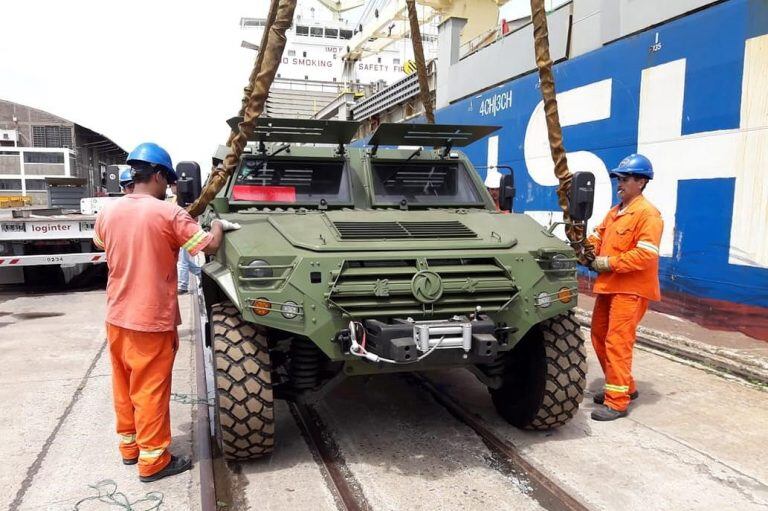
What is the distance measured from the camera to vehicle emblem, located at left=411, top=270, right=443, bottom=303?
3.22m

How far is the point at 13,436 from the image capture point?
396 centimetres

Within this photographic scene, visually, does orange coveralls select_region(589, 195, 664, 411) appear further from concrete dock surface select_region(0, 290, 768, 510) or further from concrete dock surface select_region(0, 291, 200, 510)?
concrete dock surface select_region(0, 291, 200, 510)

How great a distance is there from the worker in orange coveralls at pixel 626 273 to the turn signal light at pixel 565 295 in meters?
0.80

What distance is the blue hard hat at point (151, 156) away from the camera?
3.39 meters

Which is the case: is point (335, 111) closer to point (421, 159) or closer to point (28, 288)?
point (28, 288)

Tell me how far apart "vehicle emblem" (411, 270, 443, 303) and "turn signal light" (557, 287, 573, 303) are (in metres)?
0.84

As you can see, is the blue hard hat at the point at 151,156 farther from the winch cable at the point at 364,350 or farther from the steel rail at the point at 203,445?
the steel rail at the point at 203,445

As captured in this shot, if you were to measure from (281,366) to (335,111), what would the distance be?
86.8 feet

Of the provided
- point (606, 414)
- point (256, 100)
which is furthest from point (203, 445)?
point (606, 414)

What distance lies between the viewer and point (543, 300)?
3496mm

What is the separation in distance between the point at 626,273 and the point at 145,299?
3.36 meters

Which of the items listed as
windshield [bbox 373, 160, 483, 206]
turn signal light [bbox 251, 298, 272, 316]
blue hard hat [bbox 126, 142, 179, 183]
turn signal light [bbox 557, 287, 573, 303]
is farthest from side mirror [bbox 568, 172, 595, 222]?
blue hard hat [bbox 126, 142, 179, 183]

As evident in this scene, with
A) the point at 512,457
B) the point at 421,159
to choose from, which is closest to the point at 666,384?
the point at 512,457

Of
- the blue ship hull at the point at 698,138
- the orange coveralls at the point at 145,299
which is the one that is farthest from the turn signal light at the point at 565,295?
the blue ship hull at the point at 698,138
